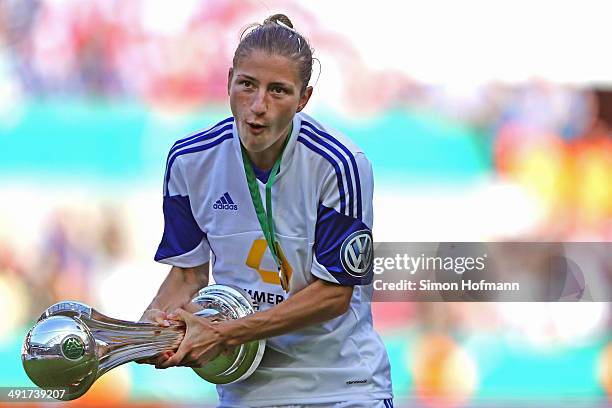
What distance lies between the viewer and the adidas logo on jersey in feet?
10.9

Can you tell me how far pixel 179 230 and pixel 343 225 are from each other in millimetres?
444

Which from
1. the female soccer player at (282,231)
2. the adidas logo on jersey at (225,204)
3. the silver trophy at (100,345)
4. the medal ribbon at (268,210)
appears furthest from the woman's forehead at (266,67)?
the silver trophy at (100,345)

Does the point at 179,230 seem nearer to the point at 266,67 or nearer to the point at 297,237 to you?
the point at 297,237

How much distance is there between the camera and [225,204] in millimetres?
3330

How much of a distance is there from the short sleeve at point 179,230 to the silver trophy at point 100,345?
182mm

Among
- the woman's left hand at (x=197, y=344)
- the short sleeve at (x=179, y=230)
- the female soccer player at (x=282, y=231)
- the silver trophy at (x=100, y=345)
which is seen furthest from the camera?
the short sleeve at (x=179, y=230)

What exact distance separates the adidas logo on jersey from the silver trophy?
0.63ft

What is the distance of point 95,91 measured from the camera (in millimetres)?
6004

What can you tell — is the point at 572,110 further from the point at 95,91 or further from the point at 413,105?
the point at 95,91

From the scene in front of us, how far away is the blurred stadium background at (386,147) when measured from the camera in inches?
232

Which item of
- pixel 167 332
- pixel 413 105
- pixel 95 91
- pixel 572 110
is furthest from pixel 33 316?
pixel 167 332

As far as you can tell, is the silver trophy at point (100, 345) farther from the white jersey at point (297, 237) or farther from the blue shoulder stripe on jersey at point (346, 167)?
the blue shoulder stripe on jersey at point (346, 167)

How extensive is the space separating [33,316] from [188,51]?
4.35ft

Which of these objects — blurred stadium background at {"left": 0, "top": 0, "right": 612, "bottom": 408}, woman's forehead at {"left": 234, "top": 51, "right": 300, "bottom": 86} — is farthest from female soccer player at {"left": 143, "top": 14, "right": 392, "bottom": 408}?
blurred stadium background at {"left": 0, "top": 0, "right": 612, "bottom": 408}
